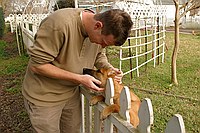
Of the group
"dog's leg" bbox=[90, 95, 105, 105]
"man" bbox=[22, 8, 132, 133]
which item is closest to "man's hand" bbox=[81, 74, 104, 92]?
"man" bbox=[22, 8, 132, 133]

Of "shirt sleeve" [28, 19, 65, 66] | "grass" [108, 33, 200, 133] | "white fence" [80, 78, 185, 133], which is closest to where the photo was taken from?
"white fence" [80, 78, 185, 133]

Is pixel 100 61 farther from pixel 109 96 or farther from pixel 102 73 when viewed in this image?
pixel 109 96

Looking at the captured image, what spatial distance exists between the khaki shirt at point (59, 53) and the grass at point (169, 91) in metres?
1.82

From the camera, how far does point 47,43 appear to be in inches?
62.6

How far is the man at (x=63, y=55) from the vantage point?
5.01 feet

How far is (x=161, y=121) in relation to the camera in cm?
356

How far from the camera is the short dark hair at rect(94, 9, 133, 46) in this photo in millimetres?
1462

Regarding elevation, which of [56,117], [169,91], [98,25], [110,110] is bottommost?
[169,91]

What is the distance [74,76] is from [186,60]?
22.6 ft

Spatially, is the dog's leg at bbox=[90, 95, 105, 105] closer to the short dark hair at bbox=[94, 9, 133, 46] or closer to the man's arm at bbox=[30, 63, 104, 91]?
the man's arm at bbox=[30, 63, 104, 91]

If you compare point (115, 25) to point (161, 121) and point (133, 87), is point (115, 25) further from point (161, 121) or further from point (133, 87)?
point (133, 87)

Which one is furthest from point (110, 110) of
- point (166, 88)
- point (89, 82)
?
point (166, 88)

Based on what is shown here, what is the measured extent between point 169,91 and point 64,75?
12.3 ft

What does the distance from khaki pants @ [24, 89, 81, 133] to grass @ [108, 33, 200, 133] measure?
1508mm
